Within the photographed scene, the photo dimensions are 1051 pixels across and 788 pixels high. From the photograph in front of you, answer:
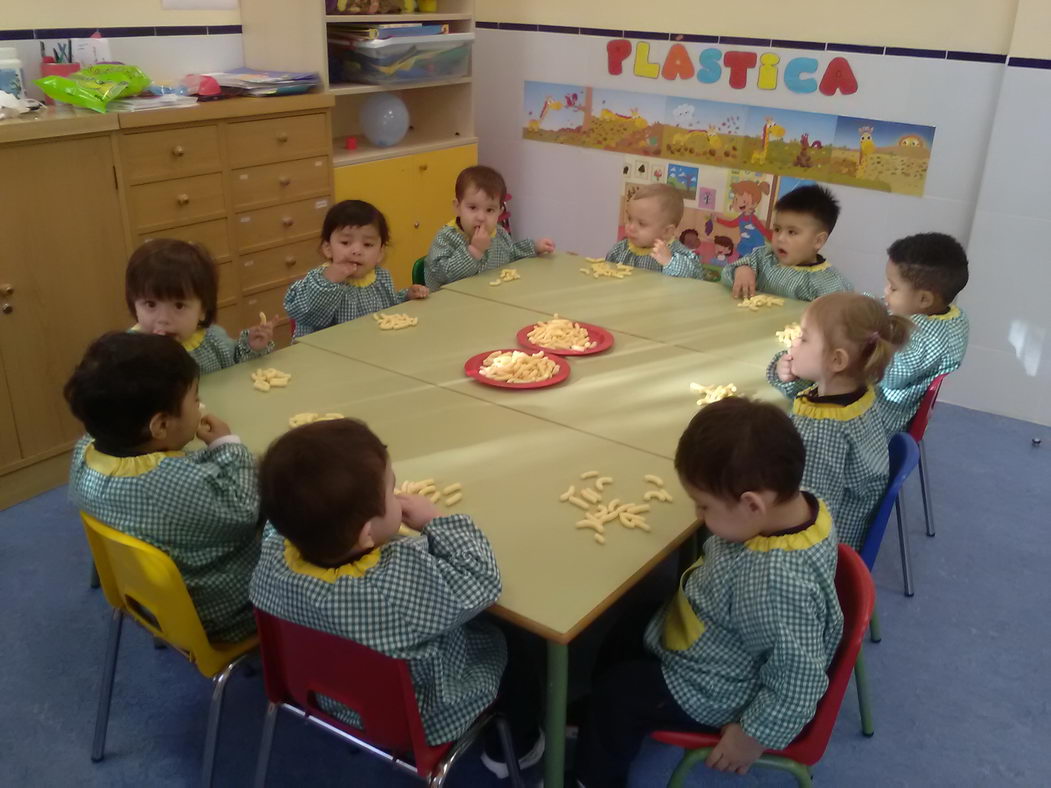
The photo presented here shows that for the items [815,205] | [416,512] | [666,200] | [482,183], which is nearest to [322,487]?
[416,512]

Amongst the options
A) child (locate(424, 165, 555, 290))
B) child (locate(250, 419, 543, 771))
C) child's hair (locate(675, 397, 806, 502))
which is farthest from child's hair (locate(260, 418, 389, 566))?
child (locate(424, 165, 555, 290))

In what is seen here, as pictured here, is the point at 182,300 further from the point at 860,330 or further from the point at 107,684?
the point at 860,330

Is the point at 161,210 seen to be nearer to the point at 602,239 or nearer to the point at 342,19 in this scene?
the point at 342,19

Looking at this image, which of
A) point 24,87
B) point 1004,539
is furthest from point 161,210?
point 1004,539

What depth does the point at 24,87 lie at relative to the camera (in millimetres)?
3344

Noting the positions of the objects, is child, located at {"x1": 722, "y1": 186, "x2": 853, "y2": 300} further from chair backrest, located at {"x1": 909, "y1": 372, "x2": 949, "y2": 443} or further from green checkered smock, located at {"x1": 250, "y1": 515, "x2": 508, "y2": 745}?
green checkered smock, located at {"x1": 250, "y1": 515, "x2": 508, "y2": 745}

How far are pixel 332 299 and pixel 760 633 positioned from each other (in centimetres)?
194

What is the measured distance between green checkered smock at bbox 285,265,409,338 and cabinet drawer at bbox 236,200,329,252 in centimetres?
104

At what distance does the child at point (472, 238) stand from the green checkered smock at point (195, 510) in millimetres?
1638

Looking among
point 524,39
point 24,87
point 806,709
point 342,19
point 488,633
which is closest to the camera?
point 806,709

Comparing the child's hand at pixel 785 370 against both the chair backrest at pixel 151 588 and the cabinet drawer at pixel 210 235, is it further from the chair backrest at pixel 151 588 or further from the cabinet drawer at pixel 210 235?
the cabinet drawer at pixel 210 235

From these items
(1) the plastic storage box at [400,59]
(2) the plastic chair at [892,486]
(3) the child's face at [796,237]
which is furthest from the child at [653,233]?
(1) the plastic storage box at [400,59]

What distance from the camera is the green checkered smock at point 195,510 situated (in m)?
1.68

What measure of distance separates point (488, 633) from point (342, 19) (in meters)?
3.28
